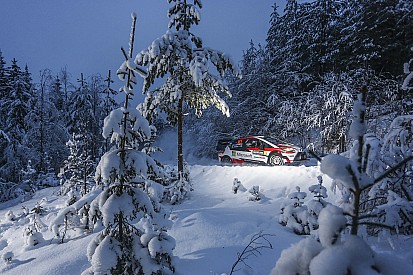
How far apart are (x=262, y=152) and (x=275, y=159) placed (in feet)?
2.92

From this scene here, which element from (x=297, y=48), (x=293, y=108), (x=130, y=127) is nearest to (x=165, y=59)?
(x=130, y=127)

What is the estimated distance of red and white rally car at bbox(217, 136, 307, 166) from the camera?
518 inches

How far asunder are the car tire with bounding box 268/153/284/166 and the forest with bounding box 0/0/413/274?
3.69 m

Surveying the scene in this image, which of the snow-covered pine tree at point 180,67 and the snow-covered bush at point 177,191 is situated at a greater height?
the snow-covered pine tree at point 180,67

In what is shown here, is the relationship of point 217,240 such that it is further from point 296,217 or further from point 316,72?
point 316,72

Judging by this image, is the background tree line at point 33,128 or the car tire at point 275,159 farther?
the background tree line at point 33,128

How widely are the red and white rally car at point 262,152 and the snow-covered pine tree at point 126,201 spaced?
10878 mm

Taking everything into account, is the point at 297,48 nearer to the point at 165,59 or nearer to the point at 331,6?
the point at 331,6

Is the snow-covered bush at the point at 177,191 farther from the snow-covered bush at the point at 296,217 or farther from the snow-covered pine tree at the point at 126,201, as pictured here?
the snow-covered pine tree at the point at 126,201

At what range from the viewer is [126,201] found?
3070 millimetres

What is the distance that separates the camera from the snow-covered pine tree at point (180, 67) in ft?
29.1

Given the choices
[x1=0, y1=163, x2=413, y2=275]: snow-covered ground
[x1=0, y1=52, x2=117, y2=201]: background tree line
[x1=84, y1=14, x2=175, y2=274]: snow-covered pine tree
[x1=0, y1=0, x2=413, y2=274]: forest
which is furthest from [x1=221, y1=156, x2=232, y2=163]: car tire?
[x1=84, y1=14, x2=175, y2=274]: snow-covered pine tree

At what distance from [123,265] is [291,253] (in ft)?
9.01

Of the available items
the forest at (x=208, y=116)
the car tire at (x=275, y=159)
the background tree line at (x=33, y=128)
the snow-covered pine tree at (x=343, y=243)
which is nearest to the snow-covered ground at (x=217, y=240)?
the forest at (x=208, y=116)
